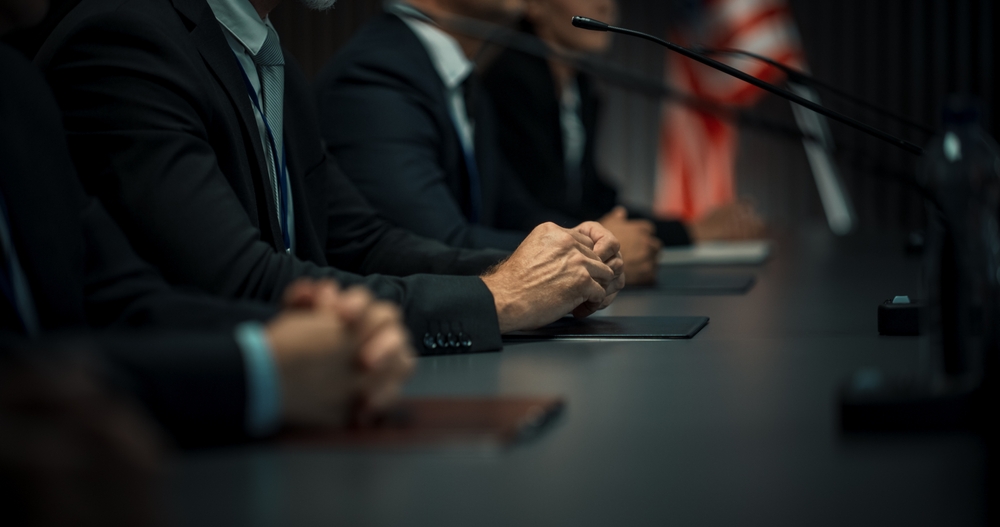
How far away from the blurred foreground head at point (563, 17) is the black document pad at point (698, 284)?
130cm

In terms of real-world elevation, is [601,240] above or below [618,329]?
above

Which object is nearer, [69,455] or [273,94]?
[69,455]

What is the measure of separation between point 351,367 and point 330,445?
0.06m

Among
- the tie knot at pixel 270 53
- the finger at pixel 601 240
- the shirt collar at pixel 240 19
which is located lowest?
the finger at pixel 601 240

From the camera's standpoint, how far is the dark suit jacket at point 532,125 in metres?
3.03

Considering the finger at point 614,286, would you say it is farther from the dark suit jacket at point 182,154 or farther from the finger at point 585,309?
the dark suit jacket at point 182,154

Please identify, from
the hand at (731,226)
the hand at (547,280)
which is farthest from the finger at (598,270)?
the hand at (731,226)

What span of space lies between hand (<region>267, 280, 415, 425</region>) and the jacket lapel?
683 mm

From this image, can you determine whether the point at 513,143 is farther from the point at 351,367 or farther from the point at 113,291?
the point at 351,367

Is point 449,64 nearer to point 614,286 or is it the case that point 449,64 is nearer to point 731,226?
point 614,286

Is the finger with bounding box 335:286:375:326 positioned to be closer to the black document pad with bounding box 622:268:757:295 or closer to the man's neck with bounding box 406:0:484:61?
the black document pad with bounding box 622:268:757:295

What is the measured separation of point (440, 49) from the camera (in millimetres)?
2314

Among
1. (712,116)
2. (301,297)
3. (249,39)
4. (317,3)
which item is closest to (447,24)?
(317,3)

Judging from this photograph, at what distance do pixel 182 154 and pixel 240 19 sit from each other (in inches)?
13.3
